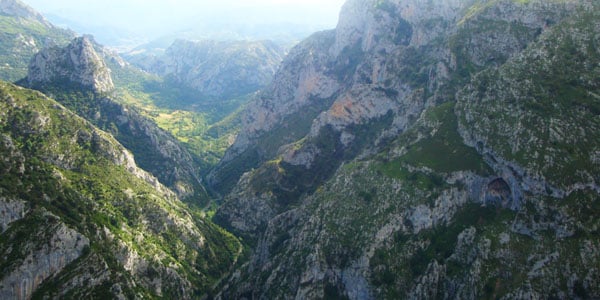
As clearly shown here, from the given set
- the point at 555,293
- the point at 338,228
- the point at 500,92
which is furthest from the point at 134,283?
the point at 500,92

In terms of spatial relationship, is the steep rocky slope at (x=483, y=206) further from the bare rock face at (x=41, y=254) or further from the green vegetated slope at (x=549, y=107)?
the bare rock face at (x=41, y=254)

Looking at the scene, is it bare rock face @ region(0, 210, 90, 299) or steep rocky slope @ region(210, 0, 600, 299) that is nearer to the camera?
steep rocky slope @ region(210, 0, 600, 299)

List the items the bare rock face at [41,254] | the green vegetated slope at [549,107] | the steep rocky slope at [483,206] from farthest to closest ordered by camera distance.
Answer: the green vegetated slope at [549,107], the bare rock face at [41,254], the steep rocky slope at [483,206]

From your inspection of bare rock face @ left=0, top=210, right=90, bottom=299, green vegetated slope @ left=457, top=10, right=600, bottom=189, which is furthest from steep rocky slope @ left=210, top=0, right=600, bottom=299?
bare rock face @ left=0, top=210, right=90, bottom=299

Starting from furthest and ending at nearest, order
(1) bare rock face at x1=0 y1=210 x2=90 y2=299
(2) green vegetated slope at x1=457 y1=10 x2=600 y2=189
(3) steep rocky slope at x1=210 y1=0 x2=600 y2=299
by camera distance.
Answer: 1. (2) green vegetated slope at x1=457 y1=10 x2=600 y2=189
2. (1) bare rock face at x1=0 y1=210 x2=90 y2=299
3. (3) steep rocky slope at x1=210 y1=0 x2=600 y2=299

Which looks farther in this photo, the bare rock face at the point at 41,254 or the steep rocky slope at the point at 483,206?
the bare rock face at the point at 41,254

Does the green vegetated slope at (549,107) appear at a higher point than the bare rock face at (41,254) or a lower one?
→ higher

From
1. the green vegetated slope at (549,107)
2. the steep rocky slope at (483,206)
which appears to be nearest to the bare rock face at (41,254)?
the steep rocky slope at (483,206)

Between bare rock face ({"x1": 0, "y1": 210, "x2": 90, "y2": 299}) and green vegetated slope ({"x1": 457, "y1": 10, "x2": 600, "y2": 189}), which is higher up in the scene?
green vegetated slope ({"x1": 457, "y1": 10, "x2": 600, "y2": 189})

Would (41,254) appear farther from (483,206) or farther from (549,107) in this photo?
(549,107)

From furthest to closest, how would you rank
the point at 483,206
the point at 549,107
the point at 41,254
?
the point at 549,107, the point at 483,206, the point at 41,254

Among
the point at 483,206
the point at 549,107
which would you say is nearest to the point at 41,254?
the point at 483,206

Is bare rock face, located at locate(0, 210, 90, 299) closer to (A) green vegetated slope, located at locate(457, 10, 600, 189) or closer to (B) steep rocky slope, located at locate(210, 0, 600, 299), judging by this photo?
(B) steep rocky slope, located at locate(210, 0, 600, 299)
